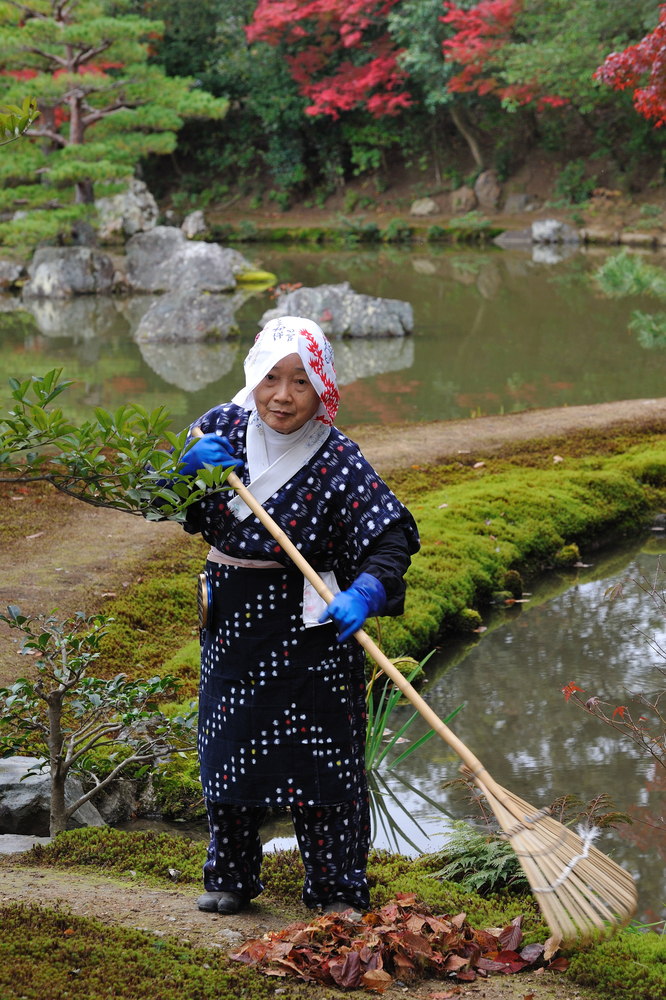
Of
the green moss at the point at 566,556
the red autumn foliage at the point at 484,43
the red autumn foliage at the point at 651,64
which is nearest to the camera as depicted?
the green moss at the point at 566,556

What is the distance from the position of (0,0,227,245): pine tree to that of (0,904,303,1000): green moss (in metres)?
14.7

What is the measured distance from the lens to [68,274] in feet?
57.4

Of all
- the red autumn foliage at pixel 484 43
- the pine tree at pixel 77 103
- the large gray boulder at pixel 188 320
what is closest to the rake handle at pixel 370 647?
the large gray boulder at pixel 188 320

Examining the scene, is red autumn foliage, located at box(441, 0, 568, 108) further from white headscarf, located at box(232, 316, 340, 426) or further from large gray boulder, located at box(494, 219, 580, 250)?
white headscarf, located at box(232, 316, 340, 426)

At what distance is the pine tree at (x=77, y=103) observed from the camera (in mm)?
15742

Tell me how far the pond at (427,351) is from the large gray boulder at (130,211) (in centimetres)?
507

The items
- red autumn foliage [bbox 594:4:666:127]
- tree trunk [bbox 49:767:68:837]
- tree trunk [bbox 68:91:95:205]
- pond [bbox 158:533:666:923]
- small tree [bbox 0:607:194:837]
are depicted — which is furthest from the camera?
tree trunk [bbox 68:91:95:205]

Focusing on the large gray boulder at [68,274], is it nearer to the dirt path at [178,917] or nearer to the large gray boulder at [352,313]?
the large gray boulder at [352,313]

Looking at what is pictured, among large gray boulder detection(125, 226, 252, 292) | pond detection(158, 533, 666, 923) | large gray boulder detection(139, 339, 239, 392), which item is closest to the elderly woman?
pond detection(158, 533, 666, 923)

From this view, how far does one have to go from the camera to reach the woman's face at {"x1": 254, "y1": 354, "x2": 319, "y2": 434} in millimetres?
2658

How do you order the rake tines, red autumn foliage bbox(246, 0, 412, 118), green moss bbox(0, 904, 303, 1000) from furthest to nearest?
1. red autumn foliage bbox(246, 0, 412, 118)
2. the rake tines
3. green moss bbox(0, 904, 303, 1000)

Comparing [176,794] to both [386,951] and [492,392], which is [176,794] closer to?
[386,951]

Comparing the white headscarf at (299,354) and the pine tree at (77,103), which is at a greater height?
the pine tree at (77,103)

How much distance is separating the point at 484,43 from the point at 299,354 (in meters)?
21.3
